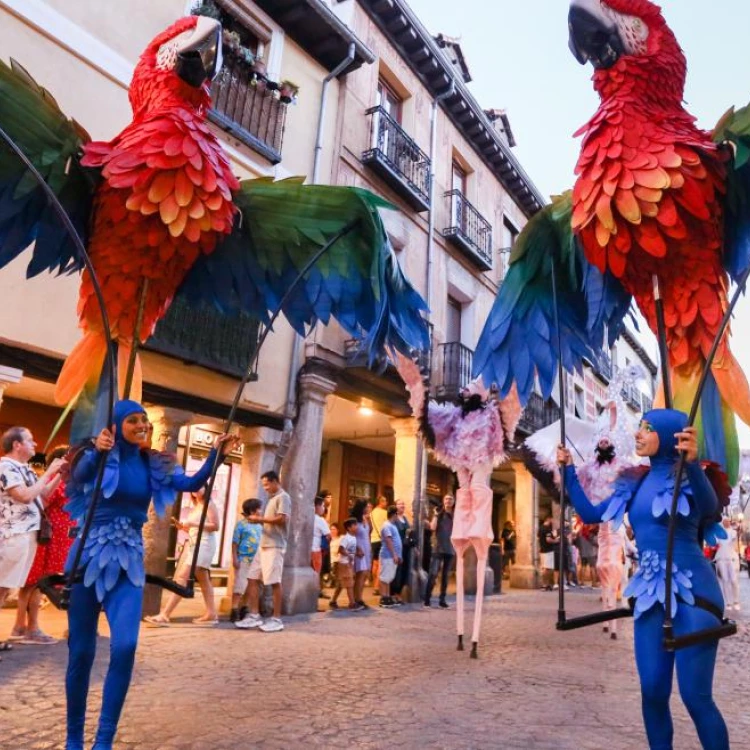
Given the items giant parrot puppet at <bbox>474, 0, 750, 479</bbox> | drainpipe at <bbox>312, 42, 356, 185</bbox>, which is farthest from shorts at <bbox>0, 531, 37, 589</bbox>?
drainpipe at <bbox>312, 42, 356, 185</bbox>

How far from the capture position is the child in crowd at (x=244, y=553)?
765 cm

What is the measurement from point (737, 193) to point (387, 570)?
838cm

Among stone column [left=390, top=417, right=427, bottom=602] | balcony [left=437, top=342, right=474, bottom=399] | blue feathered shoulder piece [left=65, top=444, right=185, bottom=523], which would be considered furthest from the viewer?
balcony [left=437, top=342, right=474, bottom=399]

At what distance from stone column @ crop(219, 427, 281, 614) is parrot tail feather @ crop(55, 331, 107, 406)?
5.92 m

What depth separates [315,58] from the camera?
414 inches

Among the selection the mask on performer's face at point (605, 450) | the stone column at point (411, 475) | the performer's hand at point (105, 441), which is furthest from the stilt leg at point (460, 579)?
the stone column at point (411, 475)

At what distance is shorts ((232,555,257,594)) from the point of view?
301 inches

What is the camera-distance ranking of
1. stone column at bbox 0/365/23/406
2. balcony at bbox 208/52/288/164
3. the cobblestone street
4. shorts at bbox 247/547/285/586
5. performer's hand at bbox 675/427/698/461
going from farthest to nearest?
balcony at bbox 208/52/288/164, shorts at bbox 247/547/285/586, stone column at bbox 0/365/23/406, the cobblestone street, performer's hand at bbox 675/427/698/461

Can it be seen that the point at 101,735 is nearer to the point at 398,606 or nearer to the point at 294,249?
the point at 294,249

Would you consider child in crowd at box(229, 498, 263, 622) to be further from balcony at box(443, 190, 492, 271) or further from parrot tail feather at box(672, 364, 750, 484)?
balcony at box(443, 190, 492, 271)

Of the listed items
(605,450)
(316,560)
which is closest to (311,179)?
(316,560)

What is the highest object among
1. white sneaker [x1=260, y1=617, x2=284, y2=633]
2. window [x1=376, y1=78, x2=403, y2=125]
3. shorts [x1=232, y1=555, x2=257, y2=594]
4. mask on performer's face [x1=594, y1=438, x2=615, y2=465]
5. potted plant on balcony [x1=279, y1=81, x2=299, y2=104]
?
window [x1=376, y1=78, x2=403, y2=125]

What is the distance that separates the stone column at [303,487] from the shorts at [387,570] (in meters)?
1.42

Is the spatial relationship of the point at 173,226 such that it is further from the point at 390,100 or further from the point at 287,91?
the point at 390,100
